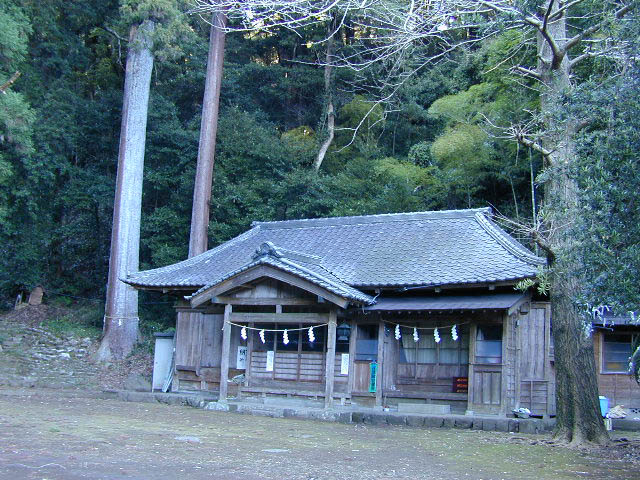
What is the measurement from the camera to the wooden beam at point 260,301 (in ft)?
53.2

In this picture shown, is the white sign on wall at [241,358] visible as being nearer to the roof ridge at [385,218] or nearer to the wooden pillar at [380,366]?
the wooden pillar at [380,366]

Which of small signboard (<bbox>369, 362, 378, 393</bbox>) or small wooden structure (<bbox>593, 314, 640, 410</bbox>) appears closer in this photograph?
small signboard (<bbox>369, 362, 378, 393</bbox>)

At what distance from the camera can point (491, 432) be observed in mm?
13820

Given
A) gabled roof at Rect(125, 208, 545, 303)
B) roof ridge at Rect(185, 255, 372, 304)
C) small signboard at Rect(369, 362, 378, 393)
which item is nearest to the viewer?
roof ridge at Rect(185, 255, 372, 304)

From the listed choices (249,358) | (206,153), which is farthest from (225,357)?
(206,153)

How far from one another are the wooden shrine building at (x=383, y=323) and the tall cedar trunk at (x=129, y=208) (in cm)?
545

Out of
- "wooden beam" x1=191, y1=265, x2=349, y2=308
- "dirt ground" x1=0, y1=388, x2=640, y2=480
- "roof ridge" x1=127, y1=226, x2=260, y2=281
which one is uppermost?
"roof ridge" x1=127, y1=226, x2=260, y2=281

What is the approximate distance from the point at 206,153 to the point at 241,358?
32.2 feet

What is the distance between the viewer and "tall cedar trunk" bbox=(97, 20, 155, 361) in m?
24.2

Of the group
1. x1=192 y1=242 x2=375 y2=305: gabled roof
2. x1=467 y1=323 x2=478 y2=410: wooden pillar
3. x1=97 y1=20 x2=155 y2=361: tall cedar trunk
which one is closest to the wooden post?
x1=192 y1=242 x2=375 y2=305: gabled roof

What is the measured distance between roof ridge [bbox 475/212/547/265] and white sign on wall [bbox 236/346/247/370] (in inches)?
282

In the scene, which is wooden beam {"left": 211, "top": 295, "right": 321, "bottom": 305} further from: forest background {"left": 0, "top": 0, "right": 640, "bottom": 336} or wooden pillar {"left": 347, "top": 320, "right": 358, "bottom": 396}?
forest background {"left": 0, "top": 0, "right": 640, "bottom": 336}

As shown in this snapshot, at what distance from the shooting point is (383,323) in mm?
16375

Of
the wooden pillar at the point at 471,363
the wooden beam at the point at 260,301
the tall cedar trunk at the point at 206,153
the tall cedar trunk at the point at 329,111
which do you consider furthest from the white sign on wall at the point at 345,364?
the tall cedar trunk at the point at 329,111
